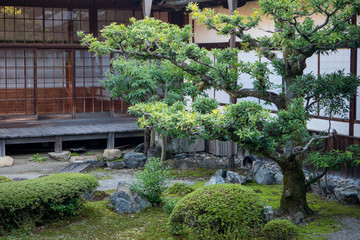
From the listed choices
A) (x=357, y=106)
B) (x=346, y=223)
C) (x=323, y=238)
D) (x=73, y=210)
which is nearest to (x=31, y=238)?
(x=73, y=210)

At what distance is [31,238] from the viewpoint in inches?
304

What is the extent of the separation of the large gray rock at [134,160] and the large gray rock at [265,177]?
3435 mm

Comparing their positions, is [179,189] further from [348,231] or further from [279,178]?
[348,231]

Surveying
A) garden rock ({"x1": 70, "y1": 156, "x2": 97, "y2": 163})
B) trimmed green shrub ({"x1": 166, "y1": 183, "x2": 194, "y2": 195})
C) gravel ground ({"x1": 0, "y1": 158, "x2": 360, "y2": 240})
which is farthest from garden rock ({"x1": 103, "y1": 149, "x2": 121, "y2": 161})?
trimmed green shrub ({"x1": 166, "y1": 183, "x2": 194, "y2": 195})

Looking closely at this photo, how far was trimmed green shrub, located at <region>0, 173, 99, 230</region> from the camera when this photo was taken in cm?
773

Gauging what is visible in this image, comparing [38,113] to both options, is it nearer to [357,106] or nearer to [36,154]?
[36,154]

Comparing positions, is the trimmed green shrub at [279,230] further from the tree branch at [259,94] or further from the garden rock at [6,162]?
the garden rock at [6,162]

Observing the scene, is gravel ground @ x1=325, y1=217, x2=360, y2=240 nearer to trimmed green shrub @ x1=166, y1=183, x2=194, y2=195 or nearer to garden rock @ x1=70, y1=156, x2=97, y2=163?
trimmed green shrub @ x1=166, y1=183, x2=194, y2=195

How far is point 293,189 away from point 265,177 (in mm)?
2909

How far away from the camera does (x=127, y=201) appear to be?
30.3 feet

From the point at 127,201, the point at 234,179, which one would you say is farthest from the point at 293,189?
the point at 127,201

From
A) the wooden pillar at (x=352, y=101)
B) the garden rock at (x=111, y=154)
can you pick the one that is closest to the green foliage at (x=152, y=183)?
the wooden pillar at (x=352, y=101)

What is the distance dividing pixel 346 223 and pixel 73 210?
4.69 metres

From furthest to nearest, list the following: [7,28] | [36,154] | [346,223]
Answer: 1. [7,28]
2. [36,154]
3. [346,223]
